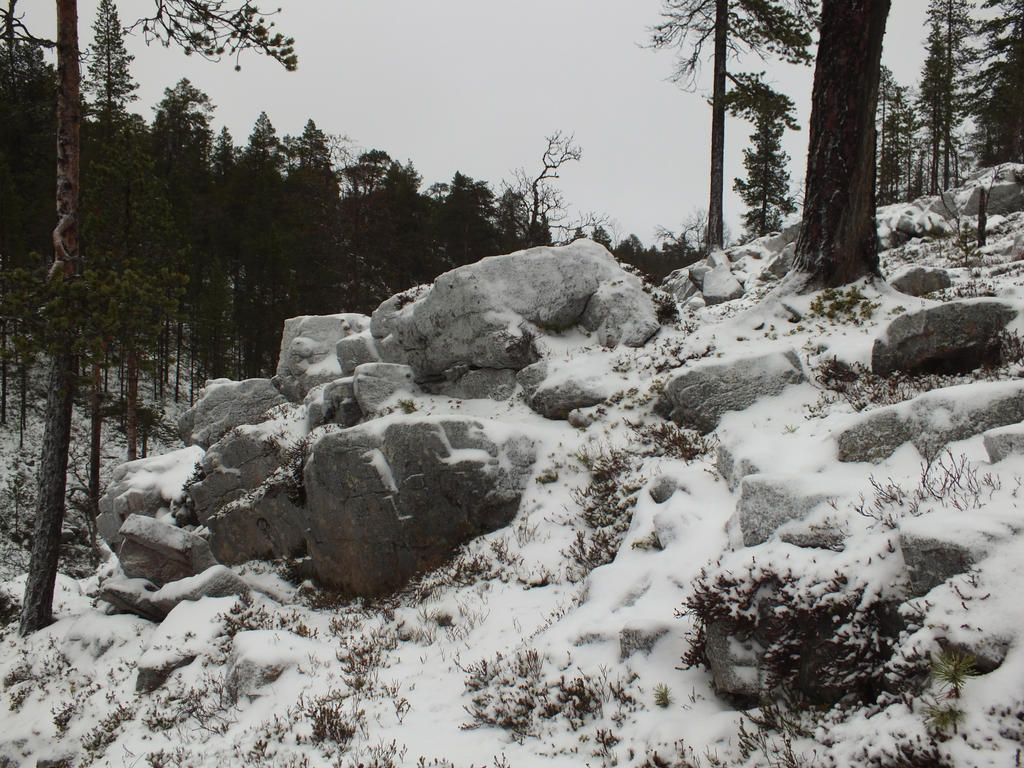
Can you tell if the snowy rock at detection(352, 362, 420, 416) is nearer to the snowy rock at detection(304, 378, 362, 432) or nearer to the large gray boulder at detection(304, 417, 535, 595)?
the snowy rock at detection(304, 378, 362, 432)

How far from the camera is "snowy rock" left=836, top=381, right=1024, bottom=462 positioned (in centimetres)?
473

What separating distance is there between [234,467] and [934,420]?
1256 cm

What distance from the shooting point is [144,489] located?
14.4 metres

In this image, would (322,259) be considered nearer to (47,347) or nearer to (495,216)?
(495,216)

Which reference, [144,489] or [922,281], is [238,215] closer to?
[144,489]

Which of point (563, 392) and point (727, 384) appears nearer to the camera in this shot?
point (727, 384)

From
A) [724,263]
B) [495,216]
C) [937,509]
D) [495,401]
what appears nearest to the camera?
[937,509]

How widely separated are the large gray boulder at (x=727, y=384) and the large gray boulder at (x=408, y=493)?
8.77 feet

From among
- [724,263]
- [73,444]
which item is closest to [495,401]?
[724,263]

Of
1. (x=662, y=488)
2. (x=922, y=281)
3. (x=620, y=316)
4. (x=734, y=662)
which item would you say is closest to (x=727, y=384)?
(x=662, y=488)

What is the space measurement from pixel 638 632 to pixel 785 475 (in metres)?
1.84

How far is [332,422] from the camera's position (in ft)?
43.3

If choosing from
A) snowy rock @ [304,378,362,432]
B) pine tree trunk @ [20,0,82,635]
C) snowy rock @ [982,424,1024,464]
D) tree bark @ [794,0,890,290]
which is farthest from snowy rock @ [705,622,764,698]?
pine tree trunk @ [20,0,82,635]

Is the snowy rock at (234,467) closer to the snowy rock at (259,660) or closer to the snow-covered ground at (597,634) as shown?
the snow-covered ground at (597,634)
